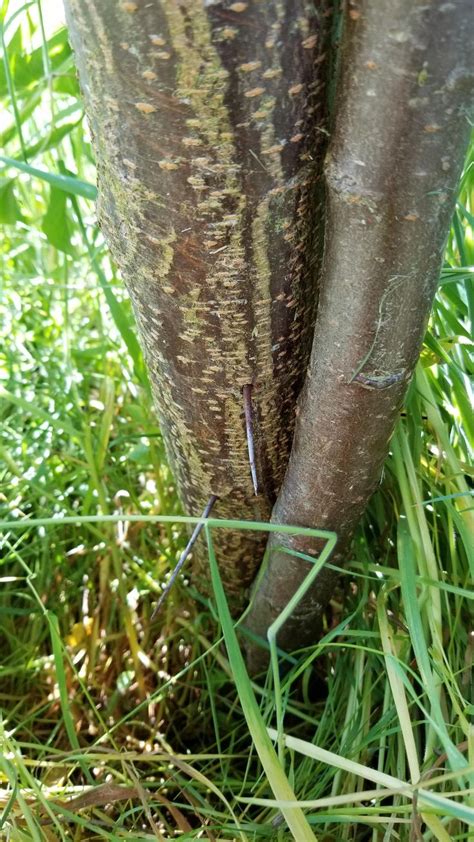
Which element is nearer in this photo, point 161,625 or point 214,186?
point 214,186

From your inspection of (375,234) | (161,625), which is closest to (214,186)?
(375,234)

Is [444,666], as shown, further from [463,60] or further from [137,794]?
[463,60]

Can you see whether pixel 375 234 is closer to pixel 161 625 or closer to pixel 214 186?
pixel 214 186

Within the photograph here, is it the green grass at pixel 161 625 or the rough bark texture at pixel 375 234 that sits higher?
the rough bark texture at pixel 375 234

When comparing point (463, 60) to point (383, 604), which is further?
point (383, 604)

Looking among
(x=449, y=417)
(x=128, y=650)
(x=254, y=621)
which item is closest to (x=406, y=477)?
(x=449, y=417)
